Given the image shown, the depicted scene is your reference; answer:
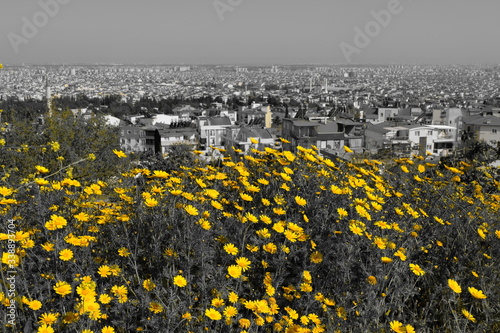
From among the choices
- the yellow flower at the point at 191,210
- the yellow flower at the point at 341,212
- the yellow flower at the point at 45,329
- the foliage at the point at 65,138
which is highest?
the yellow flower at the point at 191,210

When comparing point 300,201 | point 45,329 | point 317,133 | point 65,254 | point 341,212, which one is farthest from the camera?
point 317,133

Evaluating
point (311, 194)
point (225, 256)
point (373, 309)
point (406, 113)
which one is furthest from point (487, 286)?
point (406, 113)

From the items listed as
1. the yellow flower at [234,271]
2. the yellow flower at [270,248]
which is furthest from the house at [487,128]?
the yellow flower at [234,271]

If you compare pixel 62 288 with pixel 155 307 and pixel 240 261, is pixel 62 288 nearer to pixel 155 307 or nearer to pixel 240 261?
pixel 155 307

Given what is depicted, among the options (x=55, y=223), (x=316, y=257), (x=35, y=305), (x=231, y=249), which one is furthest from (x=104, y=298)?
(x=316, y=257)

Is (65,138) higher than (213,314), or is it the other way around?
(213,314)

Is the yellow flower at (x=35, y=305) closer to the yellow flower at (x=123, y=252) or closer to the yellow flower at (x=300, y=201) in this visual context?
the yellow flower at (x=123, y=252)
